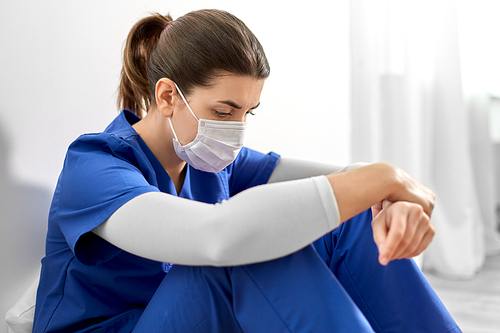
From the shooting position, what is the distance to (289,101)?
1.77m

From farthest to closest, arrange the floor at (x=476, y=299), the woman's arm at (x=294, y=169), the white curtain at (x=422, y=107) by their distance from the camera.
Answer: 1. the white curtain at (x=422, y=107)
2. the floor at (x=476, y=299)
3. the woman's arm at (x=294, y=169)

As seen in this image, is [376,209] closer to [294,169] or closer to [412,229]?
[412,229]

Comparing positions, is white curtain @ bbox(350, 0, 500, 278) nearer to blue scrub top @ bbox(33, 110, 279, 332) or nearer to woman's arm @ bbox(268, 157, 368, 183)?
woman's arm @ bbox(268, 157, 368, 183)

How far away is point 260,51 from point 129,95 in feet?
1.24

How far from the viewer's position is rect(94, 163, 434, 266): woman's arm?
646 mm

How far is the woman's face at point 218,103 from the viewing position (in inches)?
35.5

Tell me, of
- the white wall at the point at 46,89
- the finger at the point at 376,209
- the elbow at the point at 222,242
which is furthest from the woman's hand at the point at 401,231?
the white wall at the point at 46,89

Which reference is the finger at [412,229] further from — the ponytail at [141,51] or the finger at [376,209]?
the ponytail at [141,51]

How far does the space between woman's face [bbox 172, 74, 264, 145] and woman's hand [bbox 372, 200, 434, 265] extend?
1.23 ft

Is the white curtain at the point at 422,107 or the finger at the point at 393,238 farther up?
the white curtain at the point at 422,107

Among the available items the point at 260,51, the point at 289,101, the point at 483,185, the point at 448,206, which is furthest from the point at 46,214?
the point at 483,185

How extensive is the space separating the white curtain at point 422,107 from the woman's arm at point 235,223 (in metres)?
1.39

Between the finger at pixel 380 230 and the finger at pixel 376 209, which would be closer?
the finger at pixel 380 230

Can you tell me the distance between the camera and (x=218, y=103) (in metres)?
0.91
